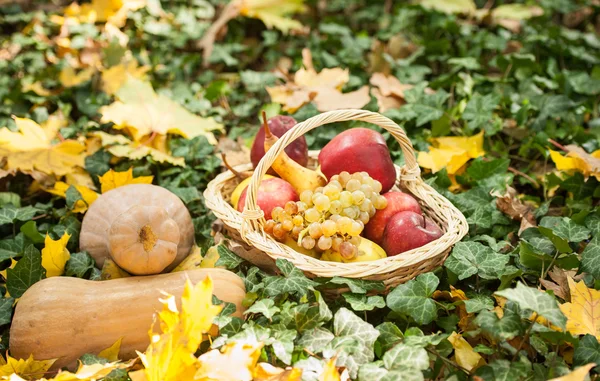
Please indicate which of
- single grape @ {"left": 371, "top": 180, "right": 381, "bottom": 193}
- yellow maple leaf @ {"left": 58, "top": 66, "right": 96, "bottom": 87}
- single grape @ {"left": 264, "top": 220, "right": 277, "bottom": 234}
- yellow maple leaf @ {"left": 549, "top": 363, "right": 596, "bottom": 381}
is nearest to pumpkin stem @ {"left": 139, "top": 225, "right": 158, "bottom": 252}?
single grape @ {"left": 264, "top": 220, "right": 277, "bottom": 234}

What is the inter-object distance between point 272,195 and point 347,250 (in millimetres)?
288

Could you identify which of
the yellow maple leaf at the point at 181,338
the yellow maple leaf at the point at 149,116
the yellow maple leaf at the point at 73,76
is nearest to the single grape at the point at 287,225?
the yellow maple leaf at the point at 181,338

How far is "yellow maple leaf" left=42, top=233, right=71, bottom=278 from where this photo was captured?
157cm

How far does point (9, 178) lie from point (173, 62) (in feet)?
4.02

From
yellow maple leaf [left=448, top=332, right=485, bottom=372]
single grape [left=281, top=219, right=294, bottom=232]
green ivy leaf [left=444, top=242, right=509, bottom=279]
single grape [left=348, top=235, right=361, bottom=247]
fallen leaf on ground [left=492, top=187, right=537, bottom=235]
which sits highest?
single grape [left=281, top=219, right=294, bottom=232]

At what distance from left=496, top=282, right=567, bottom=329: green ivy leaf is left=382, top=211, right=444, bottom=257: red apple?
0.36 meters

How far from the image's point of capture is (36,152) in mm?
2010

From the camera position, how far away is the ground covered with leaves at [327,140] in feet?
3.98

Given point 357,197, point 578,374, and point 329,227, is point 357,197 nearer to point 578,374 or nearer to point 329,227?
point 329,227

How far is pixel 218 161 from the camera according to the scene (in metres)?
2.10

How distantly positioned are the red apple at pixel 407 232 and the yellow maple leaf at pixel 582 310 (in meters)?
0.35

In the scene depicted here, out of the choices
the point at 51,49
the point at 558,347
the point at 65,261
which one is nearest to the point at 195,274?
the point at 65,261

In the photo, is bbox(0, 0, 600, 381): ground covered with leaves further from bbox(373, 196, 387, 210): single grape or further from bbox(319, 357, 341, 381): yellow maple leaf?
bbox(373, 196, 387, 210): single grape

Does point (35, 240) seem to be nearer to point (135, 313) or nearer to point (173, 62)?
point (135, 313)
